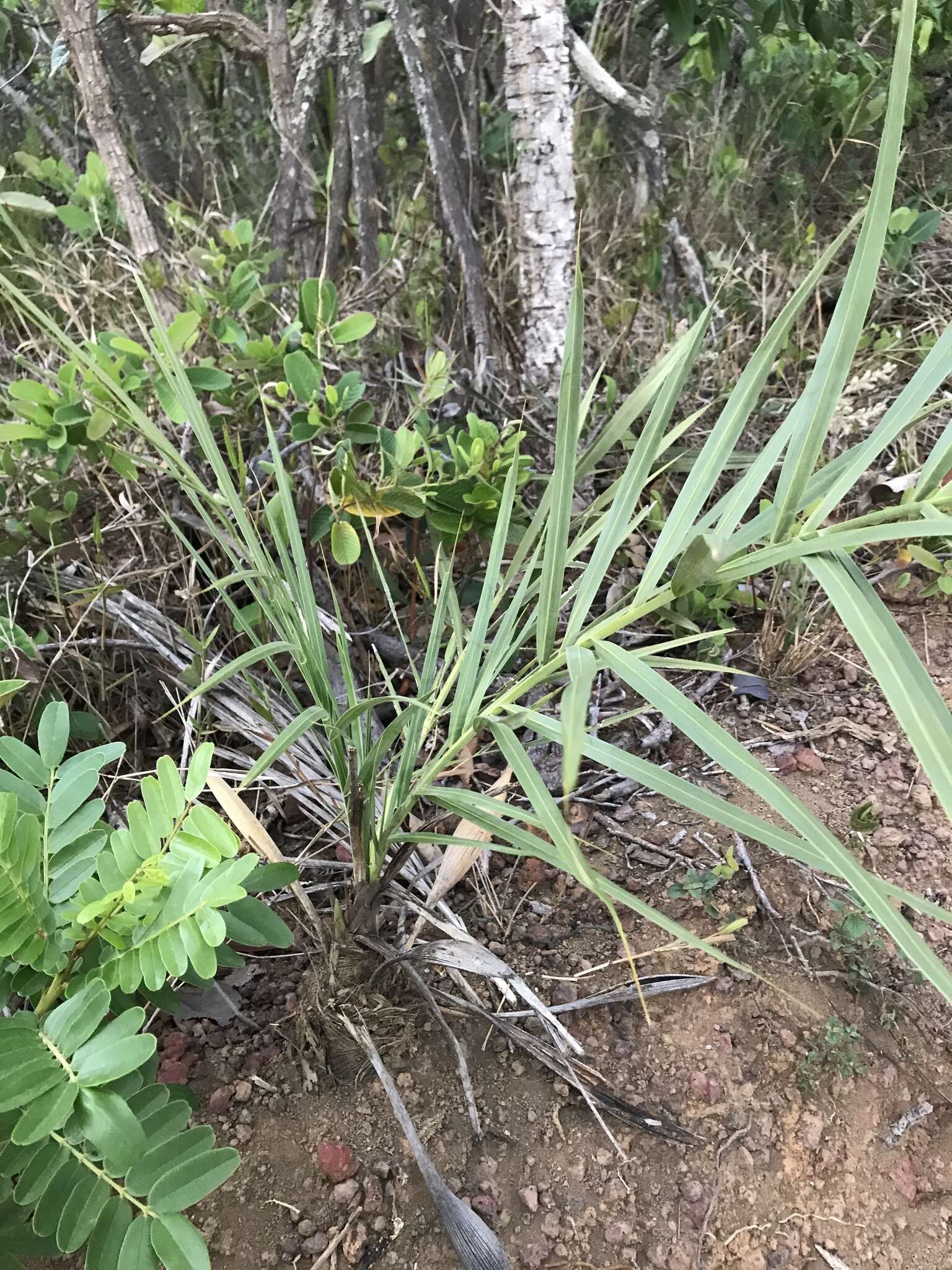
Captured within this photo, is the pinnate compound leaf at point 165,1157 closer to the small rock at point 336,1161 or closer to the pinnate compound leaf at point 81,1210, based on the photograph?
the pinnate compound leaf at point 81,1210

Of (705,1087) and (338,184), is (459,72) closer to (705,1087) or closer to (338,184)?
(338,184)

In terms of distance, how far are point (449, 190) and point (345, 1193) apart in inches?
57.3

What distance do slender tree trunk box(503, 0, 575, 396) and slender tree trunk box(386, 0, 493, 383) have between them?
0.08 meters

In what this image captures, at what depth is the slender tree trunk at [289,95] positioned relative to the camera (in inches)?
50.4

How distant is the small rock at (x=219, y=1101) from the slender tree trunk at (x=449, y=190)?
42.8 inches

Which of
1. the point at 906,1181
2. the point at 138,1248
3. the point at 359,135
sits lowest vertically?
the point at 906,1181

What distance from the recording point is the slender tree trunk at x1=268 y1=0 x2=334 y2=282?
1.28 m

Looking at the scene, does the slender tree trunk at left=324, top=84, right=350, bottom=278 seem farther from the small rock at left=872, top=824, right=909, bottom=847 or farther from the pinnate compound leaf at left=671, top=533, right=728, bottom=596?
the small rock at left=872, top=824, right=909, bottom=847

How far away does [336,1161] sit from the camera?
2.40 ft

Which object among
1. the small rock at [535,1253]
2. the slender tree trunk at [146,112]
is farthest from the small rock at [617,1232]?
the slender tree trunk at [146,112]

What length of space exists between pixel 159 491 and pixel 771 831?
3.19 feet

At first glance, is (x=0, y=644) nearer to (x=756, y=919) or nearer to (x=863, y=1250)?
(x=756, y=919)

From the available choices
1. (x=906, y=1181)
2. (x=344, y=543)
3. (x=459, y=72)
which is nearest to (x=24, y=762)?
(x=344, y=543)

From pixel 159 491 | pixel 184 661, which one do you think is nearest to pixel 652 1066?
pixel 184 661
